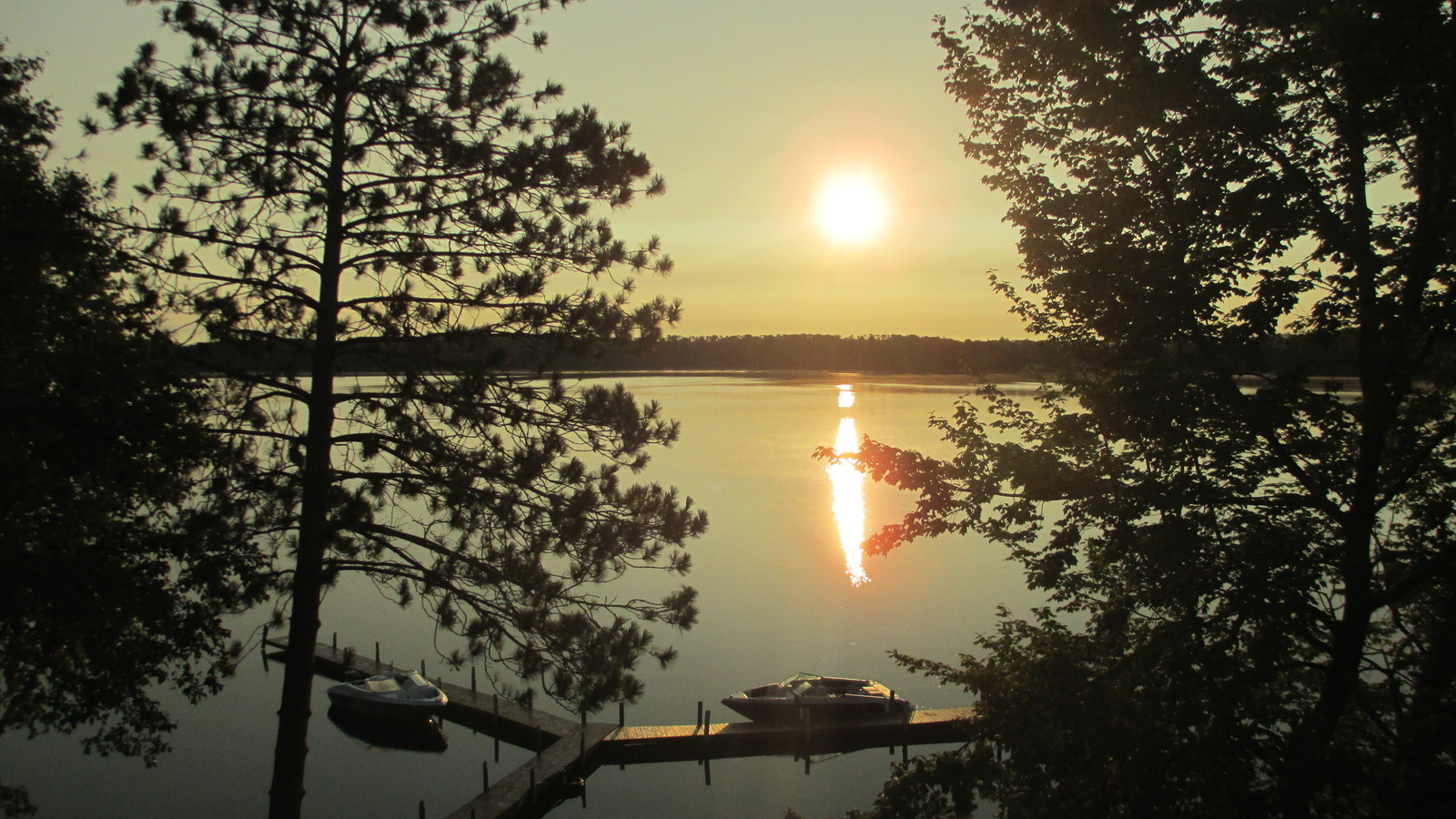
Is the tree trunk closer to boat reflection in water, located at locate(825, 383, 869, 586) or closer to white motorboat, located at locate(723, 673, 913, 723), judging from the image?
white motorboat, located at locate(723, 673, 913, 723)

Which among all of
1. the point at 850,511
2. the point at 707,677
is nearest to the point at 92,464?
Answer: the point at 707,677

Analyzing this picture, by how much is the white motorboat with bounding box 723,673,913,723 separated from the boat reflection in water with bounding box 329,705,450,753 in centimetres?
605

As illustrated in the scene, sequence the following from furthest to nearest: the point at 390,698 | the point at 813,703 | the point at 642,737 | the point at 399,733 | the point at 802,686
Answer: the point at 399,733 → the point at 390,698 → the point at 802,686 → the point at 813,703 → the point at 642,737

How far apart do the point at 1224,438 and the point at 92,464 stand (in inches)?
346

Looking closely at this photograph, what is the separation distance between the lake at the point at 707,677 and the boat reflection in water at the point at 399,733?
214 millimetres

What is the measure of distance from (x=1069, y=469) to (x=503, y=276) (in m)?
5.03

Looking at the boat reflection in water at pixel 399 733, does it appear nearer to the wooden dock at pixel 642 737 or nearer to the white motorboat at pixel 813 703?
the wooden dock at pixel 642 737

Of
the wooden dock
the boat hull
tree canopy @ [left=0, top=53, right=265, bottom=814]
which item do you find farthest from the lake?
tree canopy @ [left=0, top=53, right=265, bottom=814]

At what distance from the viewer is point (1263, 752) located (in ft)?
16.0

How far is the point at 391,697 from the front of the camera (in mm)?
17781

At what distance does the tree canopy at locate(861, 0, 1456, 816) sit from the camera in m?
4.91

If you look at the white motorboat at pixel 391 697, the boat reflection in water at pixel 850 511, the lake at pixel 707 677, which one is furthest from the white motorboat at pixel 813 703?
the white motorboat at pixel 391 697

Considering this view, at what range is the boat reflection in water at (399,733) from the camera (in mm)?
17781

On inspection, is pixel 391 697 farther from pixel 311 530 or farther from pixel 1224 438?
pixel 1224 438
